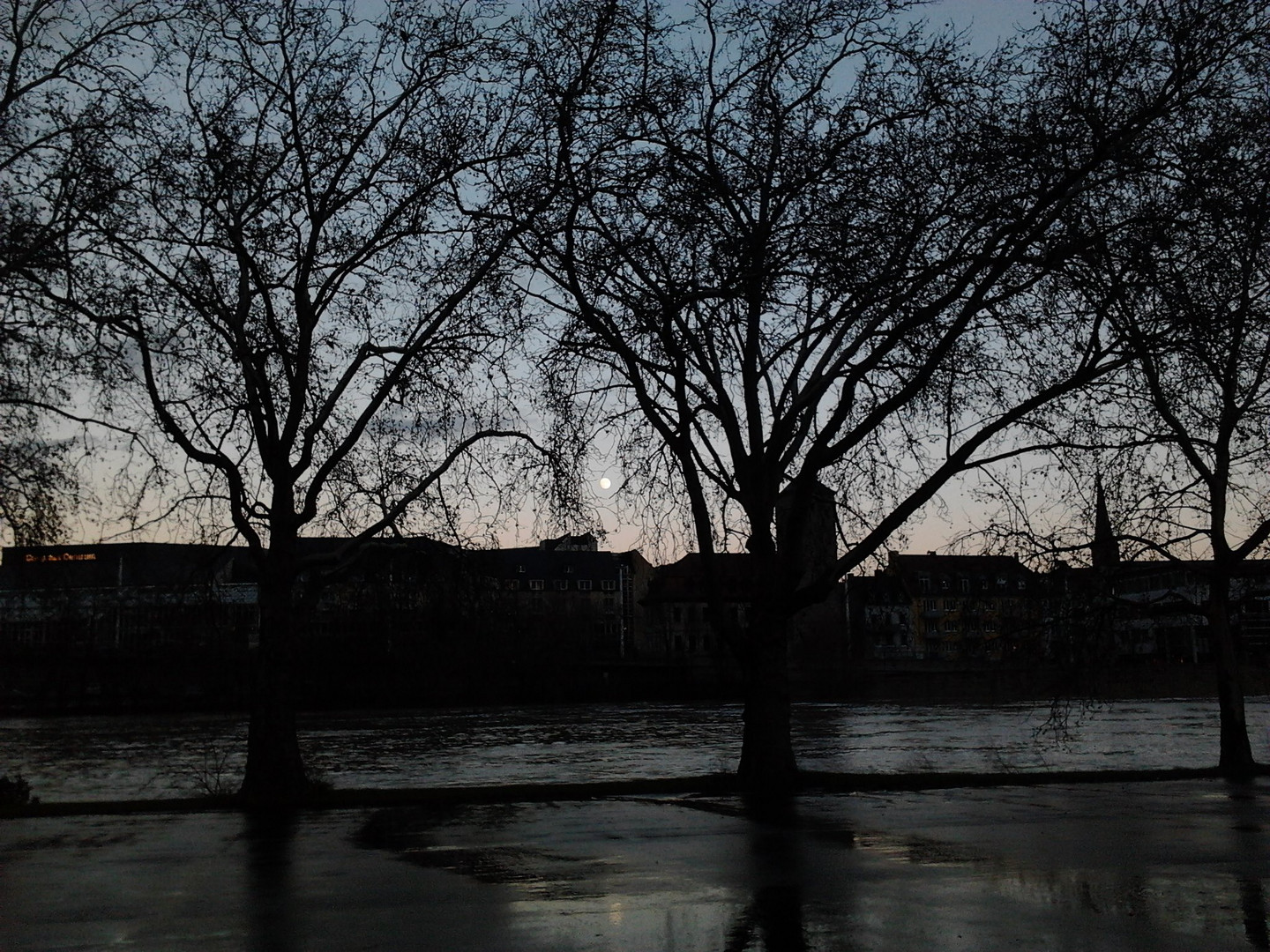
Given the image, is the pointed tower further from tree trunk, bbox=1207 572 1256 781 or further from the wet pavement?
the wet pavement

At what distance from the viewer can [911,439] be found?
20766 mm

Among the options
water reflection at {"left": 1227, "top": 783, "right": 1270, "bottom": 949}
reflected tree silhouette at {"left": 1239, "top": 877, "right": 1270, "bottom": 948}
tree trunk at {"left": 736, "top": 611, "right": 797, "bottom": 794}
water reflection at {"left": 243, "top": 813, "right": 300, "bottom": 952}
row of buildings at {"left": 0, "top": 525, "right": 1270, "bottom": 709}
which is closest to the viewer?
reflected tree silhouette at {"left": 1239, "top": 877, "right": 1270, "bottom": 948}

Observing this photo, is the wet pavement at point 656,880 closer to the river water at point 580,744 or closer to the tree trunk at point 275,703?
the tree trunk at point 275,703

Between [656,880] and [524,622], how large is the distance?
6783 cm

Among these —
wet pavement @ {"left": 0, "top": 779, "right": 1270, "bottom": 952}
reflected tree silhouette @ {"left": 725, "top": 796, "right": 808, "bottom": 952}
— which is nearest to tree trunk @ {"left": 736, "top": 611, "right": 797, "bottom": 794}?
wet pavement @ {"left": 0, "top": 779, "right": 1270, "bottom": 952}

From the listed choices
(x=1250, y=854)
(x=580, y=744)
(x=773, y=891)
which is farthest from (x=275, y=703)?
(x=580, y=744)

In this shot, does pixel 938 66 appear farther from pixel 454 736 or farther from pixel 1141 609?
pixel 454 736

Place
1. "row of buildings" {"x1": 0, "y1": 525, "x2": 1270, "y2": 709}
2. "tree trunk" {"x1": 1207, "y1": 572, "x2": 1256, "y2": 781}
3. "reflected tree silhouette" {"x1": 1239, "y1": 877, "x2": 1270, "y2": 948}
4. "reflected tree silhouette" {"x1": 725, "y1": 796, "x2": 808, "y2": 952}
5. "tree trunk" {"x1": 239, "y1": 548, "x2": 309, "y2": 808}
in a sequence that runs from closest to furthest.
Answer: "reflected tree silhouette" {"x1": 1239, "y1": 877, "x2": 1270, "y2": 948} → "reflected tree silhouette" {"x1": 725, "y1": 796, "x2": 808, "y2": 952} → "tree trunk" {"x1": 239, "y1": 548, "x2": 309, "y2": 808} → "row of buildings" {"x1": 0, "y1": 525, "x2": 1270, "y2": 709} → "tree trunk" {"x1": 1207, "y1": 572, "x2": 1256, "y2": 781}

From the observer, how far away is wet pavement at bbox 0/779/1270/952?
8.49 m

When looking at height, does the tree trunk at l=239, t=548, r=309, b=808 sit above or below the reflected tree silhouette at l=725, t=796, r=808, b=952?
above

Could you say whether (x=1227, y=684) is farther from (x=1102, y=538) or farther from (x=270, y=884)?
(x=270, y=884)

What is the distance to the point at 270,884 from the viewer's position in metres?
10.8

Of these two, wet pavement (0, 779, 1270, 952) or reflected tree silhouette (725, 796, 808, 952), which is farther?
wet pavement (0, 779, 1270, 952)

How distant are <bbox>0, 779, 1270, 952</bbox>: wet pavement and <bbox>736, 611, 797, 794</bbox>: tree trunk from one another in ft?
11.3
